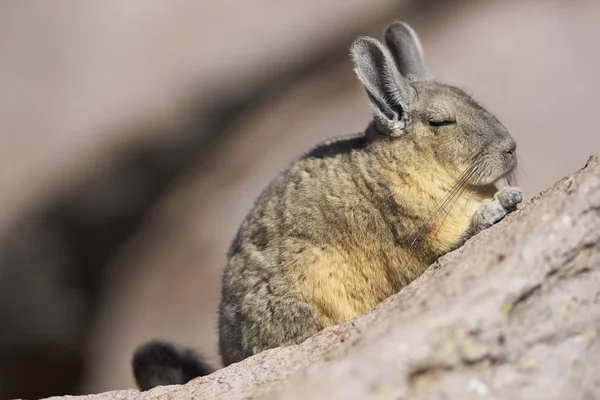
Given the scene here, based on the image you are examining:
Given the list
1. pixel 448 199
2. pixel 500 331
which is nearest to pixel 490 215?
pixel 448 199

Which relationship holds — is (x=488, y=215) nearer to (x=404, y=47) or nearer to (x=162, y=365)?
(x=404, y=47)

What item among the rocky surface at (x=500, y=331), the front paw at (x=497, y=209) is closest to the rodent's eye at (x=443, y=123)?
the front paw at (x=497, y=209)

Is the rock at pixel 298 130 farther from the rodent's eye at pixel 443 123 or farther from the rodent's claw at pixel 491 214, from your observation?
the rodent's claw at pixel 491 214

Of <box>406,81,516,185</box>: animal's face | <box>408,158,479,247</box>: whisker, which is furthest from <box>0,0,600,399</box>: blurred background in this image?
<box>408,158,479,247</box>: whisker

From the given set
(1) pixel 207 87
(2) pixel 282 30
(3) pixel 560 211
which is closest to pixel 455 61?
(2) pixel 282 30

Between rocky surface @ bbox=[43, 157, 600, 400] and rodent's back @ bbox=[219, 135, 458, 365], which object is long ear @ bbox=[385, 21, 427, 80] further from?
rocky surface @ bbox=[43, 157, 600, 400]

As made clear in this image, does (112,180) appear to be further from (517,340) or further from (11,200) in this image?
(517,340)
